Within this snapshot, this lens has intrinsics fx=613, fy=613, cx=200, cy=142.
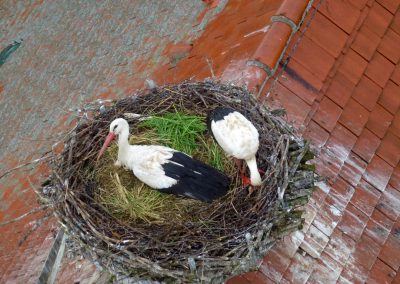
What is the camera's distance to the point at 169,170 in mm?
4082

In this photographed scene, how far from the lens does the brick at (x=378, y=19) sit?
17.7 feet

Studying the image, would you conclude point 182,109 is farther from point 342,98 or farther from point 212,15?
point 212,15

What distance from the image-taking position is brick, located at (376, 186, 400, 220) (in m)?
4.79

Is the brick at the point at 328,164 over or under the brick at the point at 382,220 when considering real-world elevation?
over

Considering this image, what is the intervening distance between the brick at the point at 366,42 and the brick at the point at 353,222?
4.53ft

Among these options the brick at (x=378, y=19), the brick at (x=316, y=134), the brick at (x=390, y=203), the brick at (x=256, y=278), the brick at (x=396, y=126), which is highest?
the brick at (x=378, y=19)

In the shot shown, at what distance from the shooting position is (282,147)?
12.9 feet

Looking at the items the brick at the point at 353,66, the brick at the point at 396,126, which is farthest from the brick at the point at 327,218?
the brick at the point at 353,66

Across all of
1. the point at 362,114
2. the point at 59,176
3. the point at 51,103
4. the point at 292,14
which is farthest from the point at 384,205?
the point at 51,103

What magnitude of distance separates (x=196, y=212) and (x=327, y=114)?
148 cm

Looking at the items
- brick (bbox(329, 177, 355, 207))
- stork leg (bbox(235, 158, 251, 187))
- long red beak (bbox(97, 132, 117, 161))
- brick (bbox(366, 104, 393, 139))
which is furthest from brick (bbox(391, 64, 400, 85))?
long red beak (bbox(97, 132, 117, 161))

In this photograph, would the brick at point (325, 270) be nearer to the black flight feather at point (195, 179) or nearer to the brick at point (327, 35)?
the black flight feather at point (195, 179)

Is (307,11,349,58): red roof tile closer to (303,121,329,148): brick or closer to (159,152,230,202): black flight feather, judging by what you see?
(303,121,329,148): brick

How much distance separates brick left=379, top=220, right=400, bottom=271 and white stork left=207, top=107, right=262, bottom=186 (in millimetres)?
1359
